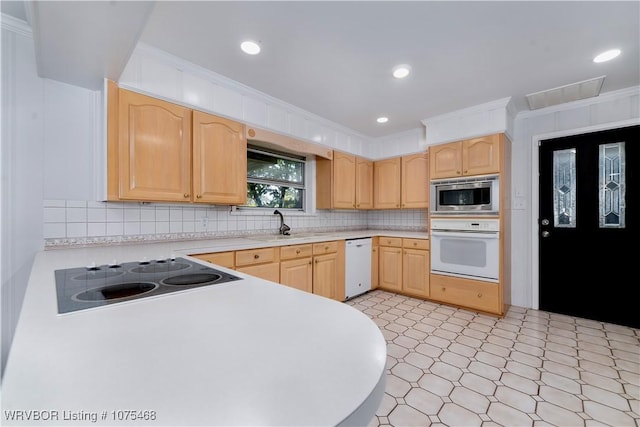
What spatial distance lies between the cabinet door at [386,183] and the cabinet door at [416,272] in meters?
0.78

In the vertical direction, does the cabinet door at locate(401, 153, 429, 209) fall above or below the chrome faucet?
above

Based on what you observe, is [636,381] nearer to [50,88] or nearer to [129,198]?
[129,198]

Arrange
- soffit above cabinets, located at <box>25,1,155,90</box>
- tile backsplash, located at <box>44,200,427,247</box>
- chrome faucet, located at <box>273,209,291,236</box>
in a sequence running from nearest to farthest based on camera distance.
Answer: soffit above cabinets, located at <box>25,1,155,90</box>, tile backsplash, located at <box>44,200,427,247</box>, chrome faucet, located at <box>273,209,291,236</box>

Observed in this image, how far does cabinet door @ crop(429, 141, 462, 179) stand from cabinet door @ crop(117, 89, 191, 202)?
2793mm

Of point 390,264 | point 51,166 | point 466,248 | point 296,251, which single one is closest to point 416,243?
point 390,264

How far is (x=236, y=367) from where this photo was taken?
1.42ft

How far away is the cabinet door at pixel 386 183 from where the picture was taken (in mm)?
4027

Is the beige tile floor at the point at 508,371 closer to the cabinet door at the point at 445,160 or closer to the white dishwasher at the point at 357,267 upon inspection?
the white dishwasher at the point at 357,267

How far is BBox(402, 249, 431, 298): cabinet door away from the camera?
346cm

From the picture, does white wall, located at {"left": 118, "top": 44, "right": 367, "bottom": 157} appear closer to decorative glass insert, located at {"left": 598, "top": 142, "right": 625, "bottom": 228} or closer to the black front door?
the black front door

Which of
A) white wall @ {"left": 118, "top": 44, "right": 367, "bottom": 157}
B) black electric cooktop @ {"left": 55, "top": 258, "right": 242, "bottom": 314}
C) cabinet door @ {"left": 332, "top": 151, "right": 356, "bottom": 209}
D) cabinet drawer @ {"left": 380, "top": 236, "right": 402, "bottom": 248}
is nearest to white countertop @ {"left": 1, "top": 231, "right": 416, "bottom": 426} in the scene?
black electric cooktop @ {"left": 55, "top": 258, "right": 242, "bottom": 314}

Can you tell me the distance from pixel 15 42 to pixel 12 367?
2434 millimetres

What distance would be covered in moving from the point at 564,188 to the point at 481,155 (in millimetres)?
1000

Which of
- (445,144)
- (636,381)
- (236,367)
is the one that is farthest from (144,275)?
(445,144)
